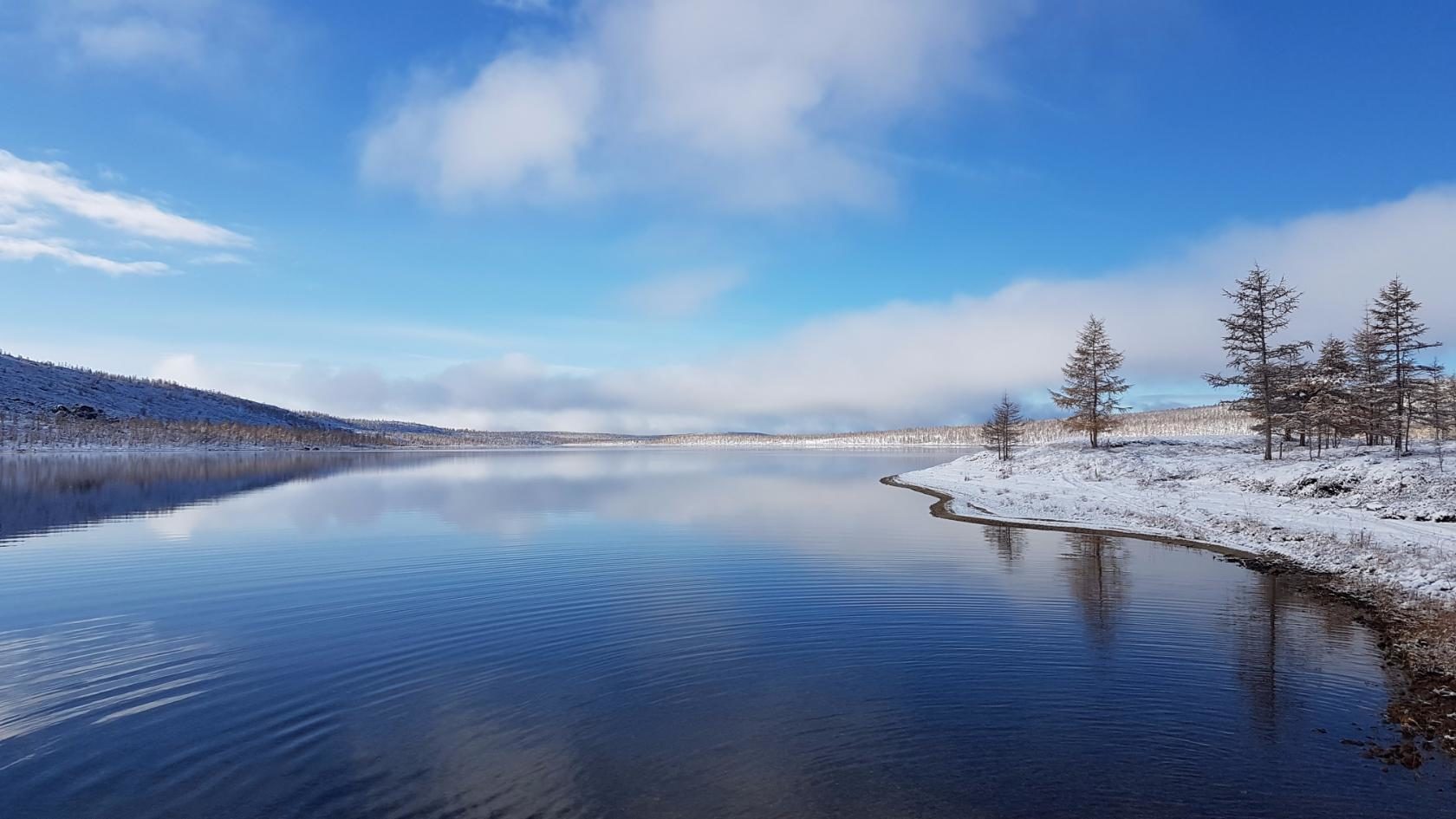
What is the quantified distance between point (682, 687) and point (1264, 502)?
3839 cm

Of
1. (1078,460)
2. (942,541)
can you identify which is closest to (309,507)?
(942,541)

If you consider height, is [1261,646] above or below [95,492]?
above

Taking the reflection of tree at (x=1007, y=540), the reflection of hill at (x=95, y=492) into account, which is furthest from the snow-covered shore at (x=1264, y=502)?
the reflection of hill at (x=95, y=492)

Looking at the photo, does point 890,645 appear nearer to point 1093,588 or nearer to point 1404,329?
point 1093,588

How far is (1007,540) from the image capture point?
32.5 m

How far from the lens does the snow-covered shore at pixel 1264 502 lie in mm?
23703

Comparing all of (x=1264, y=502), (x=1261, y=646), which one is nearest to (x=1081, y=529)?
(x=1264, y=502)

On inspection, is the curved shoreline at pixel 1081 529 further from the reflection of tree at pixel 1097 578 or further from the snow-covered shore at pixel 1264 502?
the reflection of tree at pixel 1097 578

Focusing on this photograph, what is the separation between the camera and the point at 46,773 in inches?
386

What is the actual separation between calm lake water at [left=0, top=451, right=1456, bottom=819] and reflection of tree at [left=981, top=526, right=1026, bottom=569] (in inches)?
16.6

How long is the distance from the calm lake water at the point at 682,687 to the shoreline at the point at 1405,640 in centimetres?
41

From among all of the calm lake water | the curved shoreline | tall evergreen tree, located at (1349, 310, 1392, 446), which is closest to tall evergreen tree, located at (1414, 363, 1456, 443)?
tall evergreen tree, located at (1349, 310, 1392, 446)

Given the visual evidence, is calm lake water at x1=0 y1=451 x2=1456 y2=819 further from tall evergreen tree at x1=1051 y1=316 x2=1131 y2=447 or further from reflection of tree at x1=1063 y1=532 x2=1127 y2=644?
tall evergreen tree at x1=1051 y1=316 x2=1131 y2=447

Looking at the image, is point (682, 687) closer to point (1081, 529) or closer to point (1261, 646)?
point (1261, 646)
